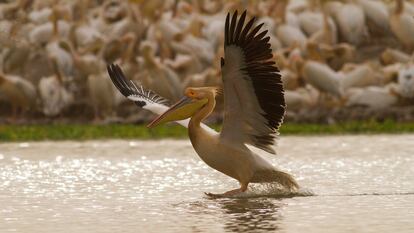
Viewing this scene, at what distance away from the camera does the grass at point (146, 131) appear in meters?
15.7

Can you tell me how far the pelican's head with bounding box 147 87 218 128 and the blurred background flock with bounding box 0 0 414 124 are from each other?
695cm

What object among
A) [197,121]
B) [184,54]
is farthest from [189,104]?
[184,54]

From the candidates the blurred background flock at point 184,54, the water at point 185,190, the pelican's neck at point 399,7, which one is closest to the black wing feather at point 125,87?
the water at point 185,190

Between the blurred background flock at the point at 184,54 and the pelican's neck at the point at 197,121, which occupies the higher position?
the blurred background flock at the point at 184,54

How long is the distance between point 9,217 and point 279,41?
1190cm

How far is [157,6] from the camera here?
72.9 ft

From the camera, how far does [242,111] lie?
31.4 feet

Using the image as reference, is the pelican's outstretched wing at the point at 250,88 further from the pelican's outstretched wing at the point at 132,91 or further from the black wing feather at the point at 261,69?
the pelican's outstretched wing at the point at 132,91

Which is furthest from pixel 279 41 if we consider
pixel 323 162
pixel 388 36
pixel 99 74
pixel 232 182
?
pixel 232 182

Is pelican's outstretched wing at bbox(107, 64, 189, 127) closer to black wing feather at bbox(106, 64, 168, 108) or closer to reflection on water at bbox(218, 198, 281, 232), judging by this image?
black wing feather at bbox(106, 64, 168, 108)

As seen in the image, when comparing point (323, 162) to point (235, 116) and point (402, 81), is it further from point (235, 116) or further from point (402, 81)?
point (402, 81)

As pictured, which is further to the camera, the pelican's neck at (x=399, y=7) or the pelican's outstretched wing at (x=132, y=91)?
the pelican's neck at (x=399, y=7)

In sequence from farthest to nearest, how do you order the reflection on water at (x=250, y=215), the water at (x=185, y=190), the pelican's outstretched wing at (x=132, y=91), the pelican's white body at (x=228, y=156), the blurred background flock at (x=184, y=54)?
the blurred background flock at (x=184, y=54) → the pelican's outstretched wing at (x=132, y=91) → the pelican's white body at (x=228, y=156) → the water at (x=185, y=190) → the reflection on water at (x=250, y=215)

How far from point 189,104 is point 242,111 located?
1.61 ft
